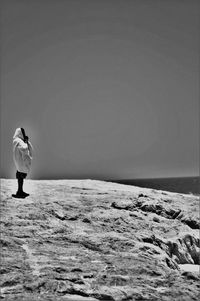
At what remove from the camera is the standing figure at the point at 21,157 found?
14.9 metres

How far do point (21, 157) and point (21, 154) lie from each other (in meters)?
0.11

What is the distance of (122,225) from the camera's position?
1332 cm

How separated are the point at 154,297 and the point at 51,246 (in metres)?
3.52

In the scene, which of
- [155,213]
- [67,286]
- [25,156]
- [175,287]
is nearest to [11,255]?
[67,286]

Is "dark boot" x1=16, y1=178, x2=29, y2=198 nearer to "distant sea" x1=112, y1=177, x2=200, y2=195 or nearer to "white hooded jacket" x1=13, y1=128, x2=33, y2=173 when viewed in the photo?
"white hooded jacket" x1=13, y1=128, x2=33, y2=173

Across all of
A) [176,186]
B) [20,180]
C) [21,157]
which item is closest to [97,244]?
[20,180]

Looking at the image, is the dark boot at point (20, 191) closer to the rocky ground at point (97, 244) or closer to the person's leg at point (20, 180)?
the person's leg at point (20, 180)

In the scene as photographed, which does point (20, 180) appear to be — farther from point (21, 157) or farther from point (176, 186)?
point (176, 186)

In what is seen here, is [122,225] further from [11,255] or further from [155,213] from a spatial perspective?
[11,255]

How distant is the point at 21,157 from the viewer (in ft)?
49.2

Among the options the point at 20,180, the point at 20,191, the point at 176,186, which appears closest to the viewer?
the point at 20,180

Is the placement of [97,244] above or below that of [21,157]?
below

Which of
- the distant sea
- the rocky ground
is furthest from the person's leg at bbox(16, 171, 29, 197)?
the distant sea

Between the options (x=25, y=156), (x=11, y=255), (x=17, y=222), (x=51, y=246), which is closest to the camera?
(x=11, y=255)
